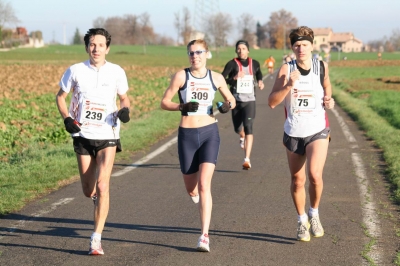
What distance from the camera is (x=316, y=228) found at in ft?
23.0

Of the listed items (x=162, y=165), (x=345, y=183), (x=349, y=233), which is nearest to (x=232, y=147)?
(x=162, y=165)

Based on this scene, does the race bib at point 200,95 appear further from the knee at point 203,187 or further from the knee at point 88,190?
the knee at point 88,190

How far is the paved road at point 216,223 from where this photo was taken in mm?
6289

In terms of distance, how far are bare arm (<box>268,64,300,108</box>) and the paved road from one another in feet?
4.46

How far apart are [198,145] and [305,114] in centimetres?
108

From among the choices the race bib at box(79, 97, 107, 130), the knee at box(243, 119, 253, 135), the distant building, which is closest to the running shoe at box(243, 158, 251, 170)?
the knee at box(243, 119, 253, 135)

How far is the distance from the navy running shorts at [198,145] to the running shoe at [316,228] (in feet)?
3.72

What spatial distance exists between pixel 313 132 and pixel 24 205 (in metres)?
3.79

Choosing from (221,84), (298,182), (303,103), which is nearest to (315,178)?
(298,182)

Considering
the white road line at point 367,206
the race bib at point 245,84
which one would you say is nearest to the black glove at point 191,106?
the white road line at point 367,206

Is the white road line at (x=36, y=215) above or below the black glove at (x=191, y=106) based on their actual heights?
below

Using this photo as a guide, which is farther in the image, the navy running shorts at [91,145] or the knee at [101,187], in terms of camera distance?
the navy running shorts at [91,145]

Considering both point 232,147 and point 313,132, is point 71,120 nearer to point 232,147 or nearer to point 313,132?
point 313,132

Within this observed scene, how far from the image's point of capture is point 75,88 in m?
6.76
